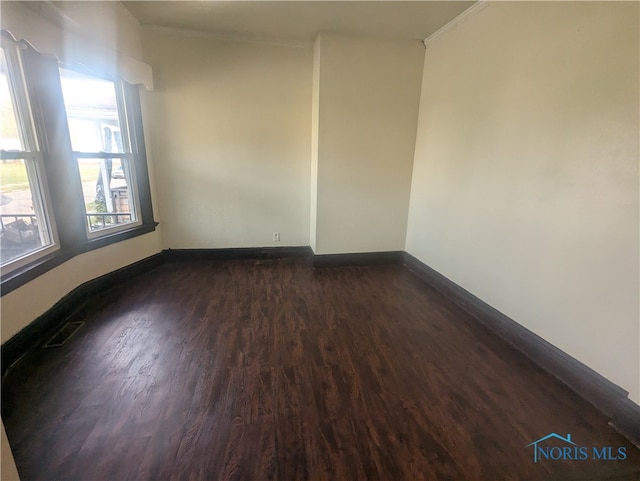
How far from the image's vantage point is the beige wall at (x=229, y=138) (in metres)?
3.29

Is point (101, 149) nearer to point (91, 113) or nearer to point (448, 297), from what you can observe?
point (91, 113)

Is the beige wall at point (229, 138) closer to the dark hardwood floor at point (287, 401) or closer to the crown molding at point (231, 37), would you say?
the crown molding at point (231, 37)

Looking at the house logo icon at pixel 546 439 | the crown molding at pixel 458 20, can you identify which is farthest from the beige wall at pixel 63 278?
the crown molding at pixel 458 20

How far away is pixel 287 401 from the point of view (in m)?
1.71

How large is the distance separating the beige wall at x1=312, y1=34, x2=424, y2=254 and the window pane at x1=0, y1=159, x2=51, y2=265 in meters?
2.47

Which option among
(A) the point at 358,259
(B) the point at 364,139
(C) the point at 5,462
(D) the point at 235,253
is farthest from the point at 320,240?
(C) the point at 5,462

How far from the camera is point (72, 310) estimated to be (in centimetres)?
255

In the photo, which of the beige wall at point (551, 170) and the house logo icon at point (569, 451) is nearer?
the house logo icon at point (569, 451)

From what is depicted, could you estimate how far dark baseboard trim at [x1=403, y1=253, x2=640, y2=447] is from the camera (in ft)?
5.21

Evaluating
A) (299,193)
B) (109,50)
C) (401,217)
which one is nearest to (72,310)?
(109,50)

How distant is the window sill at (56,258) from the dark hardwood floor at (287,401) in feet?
1.56

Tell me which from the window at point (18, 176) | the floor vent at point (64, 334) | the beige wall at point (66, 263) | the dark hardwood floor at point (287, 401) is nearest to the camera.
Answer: the dark hardwood floor at point (287, 401)

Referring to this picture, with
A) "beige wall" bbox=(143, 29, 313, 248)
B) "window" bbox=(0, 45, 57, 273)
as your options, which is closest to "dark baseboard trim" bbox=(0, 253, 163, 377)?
"window" bbox=(0, 45, 57, 273)

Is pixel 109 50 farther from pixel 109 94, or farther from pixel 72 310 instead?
pixel 72 310
